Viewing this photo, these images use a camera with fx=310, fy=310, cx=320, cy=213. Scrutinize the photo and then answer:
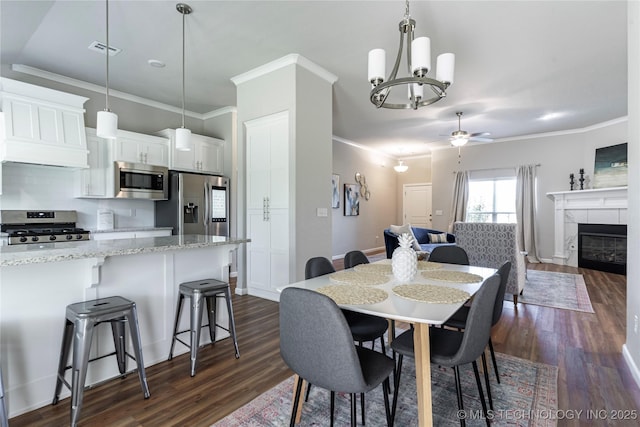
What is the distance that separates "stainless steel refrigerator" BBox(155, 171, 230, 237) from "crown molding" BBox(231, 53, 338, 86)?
1580mm

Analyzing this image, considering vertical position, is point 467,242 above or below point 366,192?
below

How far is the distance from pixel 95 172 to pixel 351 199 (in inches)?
206

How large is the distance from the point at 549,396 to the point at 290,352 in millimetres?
1751

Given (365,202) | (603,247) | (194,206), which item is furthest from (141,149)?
(603,247)

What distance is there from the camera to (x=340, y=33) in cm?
309

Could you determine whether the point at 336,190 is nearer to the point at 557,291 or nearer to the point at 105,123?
the point at 557,291

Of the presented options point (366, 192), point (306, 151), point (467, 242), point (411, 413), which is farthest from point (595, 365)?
point (366, 192)

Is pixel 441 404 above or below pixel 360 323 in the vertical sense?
below

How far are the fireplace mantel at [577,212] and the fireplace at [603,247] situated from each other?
117mm

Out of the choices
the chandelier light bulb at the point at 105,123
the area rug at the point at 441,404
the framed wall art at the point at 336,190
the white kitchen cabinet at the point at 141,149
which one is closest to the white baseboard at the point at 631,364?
the area rug at the point at 441,404

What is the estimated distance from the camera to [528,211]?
704 centimetres

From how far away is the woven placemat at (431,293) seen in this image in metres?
1.54

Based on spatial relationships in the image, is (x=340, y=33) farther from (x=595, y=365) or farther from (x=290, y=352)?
(x=595, y=365)

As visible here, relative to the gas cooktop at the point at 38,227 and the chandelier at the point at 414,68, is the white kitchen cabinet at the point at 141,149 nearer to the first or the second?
the gas cooktop at the point at 38,227
